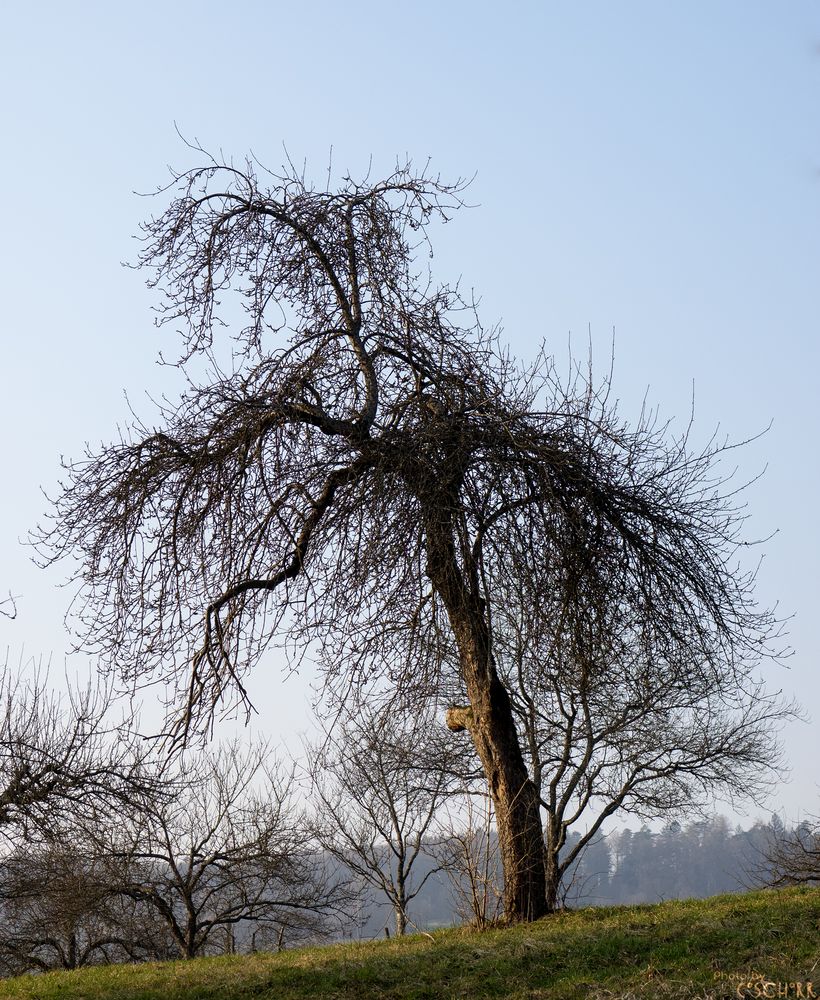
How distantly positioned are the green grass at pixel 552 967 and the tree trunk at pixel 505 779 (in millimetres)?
383

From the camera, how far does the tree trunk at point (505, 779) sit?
904 cm

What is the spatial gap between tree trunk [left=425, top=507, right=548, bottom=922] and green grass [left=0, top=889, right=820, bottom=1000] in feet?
1.26

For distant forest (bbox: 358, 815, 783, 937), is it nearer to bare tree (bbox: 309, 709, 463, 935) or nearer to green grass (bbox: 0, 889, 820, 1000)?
bare tree (bbox: 309, 709, 463, 935)

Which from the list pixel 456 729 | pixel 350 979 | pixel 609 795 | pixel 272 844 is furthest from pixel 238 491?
pixel 272 844

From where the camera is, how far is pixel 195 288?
32.0ft

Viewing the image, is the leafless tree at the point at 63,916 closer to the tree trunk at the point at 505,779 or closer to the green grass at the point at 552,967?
the green grass at the point at 552,967

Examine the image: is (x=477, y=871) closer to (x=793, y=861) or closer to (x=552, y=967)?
(x=552, y=967)

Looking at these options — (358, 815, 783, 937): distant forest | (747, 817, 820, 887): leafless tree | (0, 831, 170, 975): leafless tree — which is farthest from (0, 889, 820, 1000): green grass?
(358, 815, 783, 937): distant forest

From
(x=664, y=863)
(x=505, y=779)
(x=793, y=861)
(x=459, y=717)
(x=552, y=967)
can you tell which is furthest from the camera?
(x=664, y=863)

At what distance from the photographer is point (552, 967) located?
23.4 feet

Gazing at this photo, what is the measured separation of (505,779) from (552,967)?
6.83 ft

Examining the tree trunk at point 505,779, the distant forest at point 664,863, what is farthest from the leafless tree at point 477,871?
the distant forest at point 664,863

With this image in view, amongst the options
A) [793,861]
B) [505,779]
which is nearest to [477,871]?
[505,779]

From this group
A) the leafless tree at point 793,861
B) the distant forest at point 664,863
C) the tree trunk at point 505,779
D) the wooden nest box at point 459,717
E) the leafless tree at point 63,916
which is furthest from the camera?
the distant forest at point 664,863
